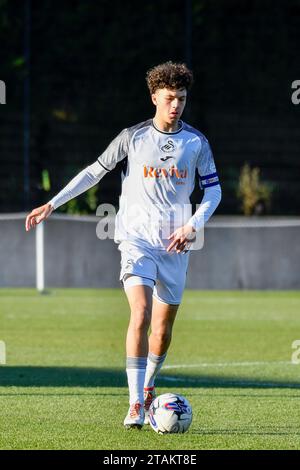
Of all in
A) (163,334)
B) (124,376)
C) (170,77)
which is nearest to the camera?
(170,77)

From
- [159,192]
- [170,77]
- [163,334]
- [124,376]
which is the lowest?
[124,376]

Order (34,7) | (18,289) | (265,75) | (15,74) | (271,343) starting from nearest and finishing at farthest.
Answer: (271,343) → (18,289) → (15,74) → (34,7) → (265,75)

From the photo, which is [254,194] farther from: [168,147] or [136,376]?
[136,376]

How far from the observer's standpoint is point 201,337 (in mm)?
15352

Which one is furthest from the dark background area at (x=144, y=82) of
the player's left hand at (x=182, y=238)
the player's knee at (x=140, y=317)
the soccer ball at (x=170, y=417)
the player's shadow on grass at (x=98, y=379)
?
the soccer ball at (x=170, y=417)

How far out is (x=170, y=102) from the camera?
8.29 m

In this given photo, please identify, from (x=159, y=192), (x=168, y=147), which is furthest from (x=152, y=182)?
(x=168, y=147)

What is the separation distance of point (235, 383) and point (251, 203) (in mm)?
21518

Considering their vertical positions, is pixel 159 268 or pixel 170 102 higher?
pixel 170 102

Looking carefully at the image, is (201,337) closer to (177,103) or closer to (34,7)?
(177,103)

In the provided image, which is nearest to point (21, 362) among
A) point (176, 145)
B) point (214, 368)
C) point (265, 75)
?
point (214, 368)

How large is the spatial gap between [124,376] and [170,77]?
3.71m

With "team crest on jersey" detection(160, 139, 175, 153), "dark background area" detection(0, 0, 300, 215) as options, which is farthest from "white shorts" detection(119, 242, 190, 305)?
"dark background area" detection(0, 0, 300, 215)

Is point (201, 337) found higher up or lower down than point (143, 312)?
lower down
